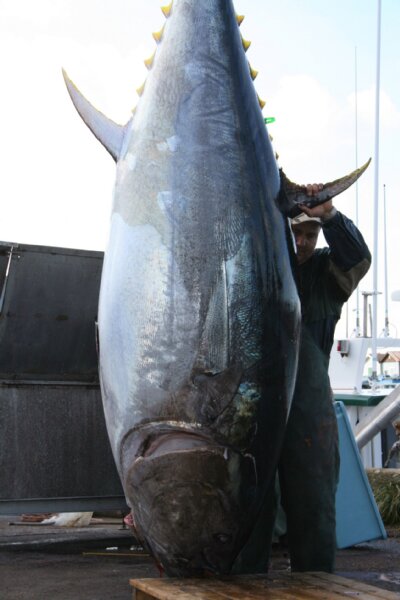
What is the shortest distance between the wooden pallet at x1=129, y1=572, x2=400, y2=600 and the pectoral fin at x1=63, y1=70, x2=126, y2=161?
1.39 m

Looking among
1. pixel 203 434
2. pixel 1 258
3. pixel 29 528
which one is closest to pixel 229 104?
pixel 203 434

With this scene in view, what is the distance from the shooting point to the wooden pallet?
8.12ft

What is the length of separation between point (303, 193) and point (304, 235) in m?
0.52

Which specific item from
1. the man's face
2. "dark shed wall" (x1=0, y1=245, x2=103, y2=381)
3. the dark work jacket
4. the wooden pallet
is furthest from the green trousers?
"dark shed wall" (x1=0, y1=245, x2=103, y2=381)

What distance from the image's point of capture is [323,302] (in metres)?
3.46

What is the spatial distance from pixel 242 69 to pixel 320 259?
2.77ft

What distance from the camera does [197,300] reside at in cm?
260

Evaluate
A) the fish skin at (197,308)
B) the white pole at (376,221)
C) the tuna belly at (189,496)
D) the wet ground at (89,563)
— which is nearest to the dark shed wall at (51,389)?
the wet ground at (89,563)

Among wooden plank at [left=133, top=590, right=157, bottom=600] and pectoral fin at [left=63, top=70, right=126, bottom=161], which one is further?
pectoral fin at [left=63, top=70, right=126, bottom=161]

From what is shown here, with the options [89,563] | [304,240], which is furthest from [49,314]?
[304,240]

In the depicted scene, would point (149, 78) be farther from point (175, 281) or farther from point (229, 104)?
point (175, 281)

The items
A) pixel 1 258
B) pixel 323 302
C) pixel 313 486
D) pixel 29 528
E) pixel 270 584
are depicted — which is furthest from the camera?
pixel 29 528

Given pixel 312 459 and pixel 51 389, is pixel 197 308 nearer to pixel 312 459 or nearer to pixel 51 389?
pixel 312 459

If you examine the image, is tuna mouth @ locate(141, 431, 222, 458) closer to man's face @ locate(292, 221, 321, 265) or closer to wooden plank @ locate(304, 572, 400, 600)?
wooden plank @ locate(304, 572, 400, 600)
